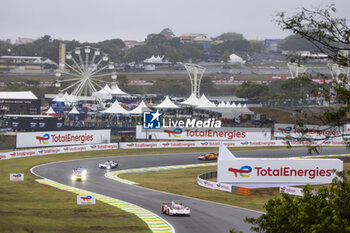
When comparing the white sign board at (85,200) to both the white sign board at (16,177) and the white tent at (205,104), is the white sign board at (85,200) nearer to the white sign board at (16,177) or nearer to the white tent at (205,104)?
the white sign board at (16,177)

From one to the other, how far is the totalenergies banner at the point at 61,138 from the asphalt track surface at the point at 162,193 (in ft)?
27.6

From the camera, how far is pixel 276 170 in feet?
149

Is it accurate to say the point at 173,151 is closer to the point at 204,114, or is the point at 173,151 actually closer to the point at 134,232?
the point at 204,114

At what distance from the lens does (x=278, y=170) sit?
149ft

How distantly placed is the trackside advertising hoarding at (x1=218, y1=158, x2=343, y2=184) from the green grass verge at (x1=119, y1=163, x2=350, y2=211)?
1.93 m

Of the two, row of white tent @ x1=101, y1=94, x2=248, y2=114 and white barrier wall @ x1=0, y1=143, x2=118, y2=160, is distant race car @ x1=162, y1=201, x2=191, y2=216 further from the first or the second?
row of white tent @ x1=101, y1=94, x2=248, y2=114

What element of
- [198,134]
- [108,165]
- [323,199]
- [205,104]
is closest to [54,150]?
[108,165]

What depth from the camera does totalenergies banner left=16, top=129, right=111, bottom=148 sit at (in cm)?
6781

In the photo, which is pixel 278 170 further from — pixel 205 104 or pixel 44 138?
pixel 205 104

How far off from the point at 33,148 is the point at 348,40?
56.5 m

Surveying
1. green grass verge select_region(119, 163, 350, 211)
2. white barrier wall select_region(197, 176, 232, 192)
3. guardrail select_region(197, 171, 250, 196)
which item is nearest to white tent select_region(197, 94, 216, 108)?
green grass verge select_region(119, 163, 350, 211)

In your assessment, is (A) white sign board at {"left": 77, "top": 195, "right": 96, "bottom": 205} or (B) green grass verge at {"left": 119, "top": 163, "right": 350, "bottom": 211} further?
(B) green grass verge at {"left": 119, "top": 163, "right": 350, "bottom": 211}

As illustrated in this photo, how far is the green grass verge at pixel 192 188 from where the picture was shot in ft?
129

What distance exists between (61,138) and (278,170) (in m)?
33.3
